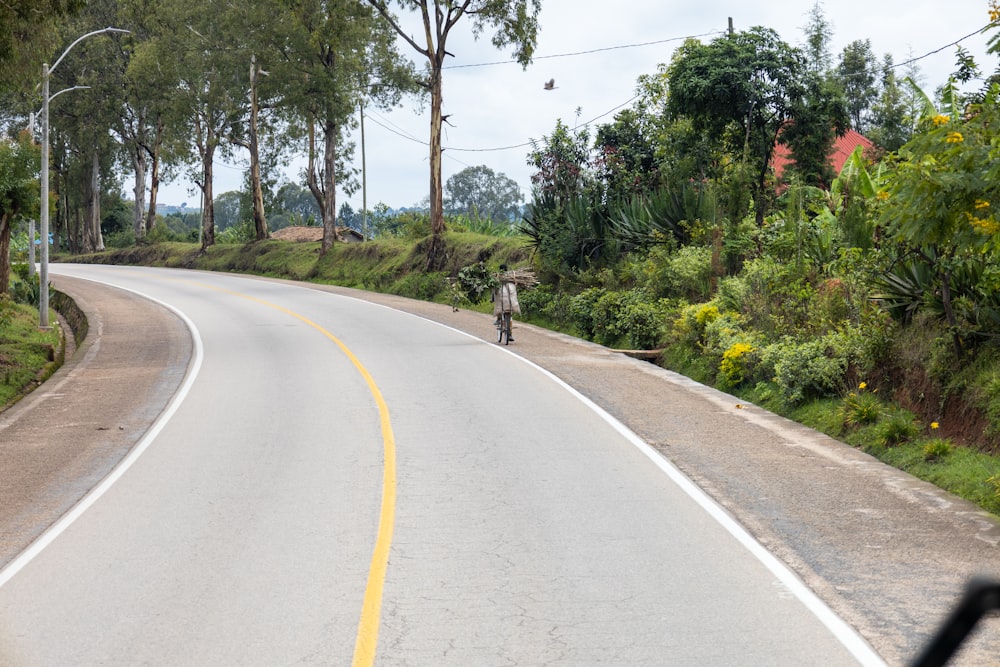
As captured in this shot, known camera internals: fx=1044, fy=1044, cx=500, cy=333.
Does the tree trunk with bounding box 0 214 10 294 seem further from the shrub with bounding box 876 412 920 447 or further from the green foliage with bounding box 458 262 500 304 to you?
the shrub with bounding box 876 412 920 447

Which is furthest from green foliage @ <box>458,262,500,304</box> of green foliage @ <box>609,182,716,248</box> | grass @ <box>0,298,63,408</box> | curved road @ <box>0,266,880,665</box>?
curved road @ <box>0,266,880,665</box>

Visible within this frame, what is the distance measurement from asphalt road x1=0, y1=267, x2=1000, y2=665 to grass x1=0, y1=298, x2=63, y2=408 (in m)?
5.02

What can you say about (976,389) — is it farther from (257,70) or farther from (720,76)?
(257,70)

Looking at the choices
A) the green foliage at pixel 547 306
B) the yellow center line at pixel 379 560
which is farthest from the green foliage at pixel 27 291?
the yellow center line at pixel 379 560

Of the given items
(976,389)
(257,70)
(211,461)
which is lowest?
(211,461)

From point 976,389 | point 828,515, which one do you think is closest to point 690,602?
point 828,515

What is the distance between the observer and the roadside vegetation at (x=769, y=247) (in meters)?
12.0

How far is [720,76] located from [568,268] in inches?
302

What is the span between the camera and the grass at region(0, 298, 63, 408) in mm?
21155

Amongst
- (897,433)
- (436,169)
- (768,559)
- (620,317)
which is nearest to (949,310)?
(897,433)

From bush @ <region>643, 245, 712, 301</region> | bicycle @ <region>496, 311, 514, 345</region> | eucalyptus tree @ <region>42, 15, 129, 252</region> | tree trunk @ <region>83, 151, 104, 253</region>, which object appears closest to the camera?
bush @ <region>643, 245, 712, 301</region>

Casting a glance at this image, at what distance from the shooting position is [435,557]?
8406 millimetres

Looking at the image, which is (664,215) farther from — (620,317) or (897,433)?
(897,433)

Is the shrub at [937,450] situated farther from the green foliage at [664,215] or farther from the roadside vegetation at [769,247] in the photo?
the green foliage at [664,215]
